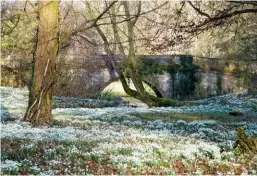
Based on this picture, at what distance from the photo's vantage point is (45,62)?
54.4ft

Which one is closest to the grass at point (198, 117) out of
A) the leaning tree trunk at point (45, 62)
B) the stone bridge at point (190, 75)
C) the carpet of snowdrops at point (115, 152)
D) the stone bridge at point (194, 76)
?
the carpet of snowdrops at point (115, 152)

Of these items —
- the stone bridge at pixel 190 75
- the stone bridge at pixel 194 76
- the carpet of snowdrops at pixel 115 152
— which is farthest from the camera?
the stone bridge at pixel 194 76

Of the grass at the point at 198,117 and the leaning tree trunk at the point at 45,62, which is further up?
the leaning tree trunk at the point at 45,62

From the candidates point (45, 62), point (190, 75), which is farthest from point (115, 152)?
point (190, 75)

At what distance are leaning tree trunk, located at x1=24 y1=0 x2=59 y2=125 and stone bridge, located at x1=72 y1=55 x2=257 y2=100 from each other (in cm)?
2833

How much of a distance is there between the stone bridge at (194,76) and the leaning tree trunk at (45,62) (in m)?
28.3

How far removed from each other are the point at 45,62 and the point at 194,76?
102ft

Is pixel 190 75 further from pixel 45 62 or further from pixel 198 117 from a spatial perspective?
pixel 45 62

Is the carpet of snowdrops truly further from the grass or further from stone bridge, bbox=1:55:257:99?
stone bridge, bbox=1:55:257:99

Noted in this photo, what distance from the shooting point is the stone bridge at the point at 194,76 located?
45.4 metres

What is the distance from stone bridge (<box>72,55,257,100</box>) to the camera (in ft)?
149

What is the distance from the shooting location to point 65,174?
8586 mm

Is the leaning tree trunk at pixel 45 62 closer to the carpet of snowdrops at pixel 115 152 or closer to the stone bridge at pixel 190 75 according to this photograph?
the carpet of snowdrops at pixel 115 152

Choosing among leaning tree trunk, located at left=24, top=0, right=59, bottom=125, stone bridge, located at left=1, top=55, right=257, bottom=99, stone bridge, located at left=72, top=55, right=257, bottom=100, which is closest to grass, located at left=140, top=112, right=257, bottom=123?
leaning tree trunk, located at left=24, top=0, right=59, bottom=125
